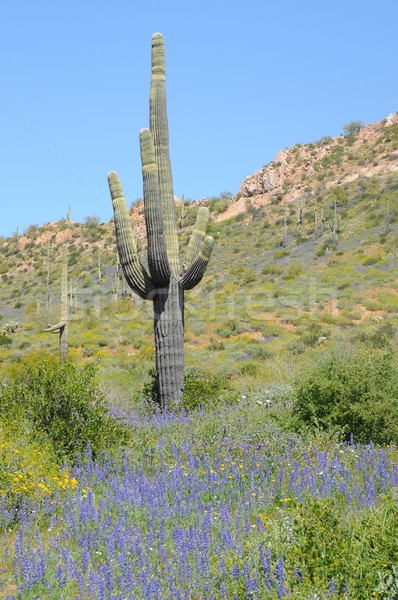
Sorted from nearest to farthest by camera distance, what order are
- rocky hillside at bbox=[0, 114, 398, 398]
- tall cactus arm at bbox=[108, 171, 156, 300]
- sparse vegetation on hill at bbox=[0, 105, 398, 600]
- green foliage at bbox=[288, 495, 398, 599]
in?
1. green foliage at bbox=[288, 495, 398, 599]
2. sparse vegetation on hill at bbox=[0, 105, 398, 600]
3. tall cactus arm at bbox=[108, 171, 156, 300]
4. rocky hillside at bbox=[0, 114, 398, 398]

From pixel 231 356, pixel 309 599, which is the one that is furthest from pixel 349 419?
pixel 231 356

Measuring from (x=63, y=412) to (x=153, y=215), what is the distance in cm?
438

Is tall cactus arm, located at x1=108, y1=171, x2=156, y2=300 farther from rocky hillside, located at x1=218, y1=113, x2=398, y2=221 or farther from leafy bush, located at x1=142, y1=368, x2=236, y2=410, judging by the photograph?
rocky hillside, located at x1=218, y1=113, x2=398, y2=221

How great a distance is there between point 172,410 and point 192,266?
107 inches

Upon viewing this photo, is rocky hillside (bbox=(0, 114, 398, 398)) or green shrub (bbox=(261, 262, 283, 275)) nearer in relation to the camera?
rocky hillside (bbox=(0, 114, 398, 398))

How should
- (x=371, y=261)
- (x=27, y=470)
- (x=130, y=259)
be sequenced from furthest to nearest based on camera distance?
(x=371, y=261)
(x=130, y=259)
(x=27, y=470)

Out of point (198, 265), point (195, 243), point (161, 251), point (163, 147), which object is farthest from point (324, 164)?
point (161, 251)

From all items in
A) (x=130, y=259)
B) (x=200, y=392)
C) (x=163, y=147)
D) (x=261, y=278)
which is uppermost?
(x=163, y=147)

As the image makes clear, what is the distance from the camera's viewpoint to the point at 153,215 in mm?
10039

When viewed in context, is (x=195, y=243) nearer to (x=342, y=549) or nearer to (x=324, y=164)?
(x=342, y=549)

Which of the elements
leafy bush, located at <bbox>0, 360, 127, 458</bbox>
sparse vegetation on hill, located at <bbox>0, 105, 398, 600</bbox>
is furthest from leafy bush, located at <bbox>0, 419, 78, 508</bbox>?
leafy bush, located at <bbox>0, 360, 127, 458</bbox>

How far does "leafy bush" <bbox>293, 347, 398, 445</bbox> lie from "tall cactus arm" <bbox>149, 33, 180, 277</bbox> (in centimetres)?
408

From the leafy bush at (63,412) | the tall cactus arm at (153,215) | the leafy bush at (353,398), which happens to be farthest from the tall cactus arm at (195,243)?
the leafy bush at (63,412)

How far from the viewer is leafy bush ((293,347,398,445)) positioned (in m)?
6.77
